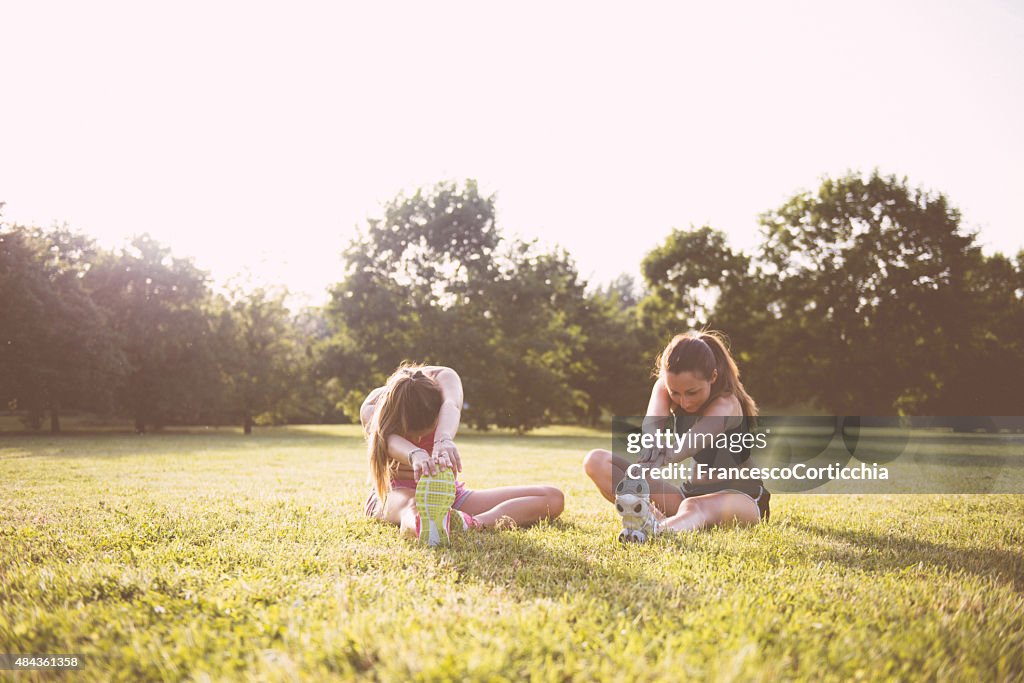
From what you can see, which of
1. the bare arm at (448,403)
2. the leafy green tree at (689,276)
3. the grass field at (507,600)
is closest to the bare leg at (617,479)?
the grass field at (507,600)

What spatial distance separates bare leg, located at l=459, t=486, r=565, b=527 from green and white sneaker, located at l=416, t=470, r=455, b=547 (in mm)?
745

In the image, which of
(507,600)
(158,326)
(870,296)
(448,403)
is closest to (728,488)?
(448,403)

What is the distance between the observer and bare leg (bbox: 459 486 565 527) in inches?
194

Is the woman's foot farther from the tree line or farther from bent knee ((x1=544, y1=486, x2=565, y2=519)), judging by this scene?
the tree line

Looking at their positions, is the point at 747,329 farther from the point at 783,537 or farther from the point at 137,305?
the point at 137,305

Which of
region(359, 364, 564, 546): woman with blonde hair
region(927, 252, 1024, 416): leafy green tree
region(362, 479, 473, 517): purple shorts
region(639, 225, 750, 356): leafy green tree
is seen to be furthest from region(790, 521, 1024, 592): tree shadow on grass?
region(639, 225, 750, 356): leafy green tree

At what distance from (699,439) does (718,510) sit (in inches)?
28.2

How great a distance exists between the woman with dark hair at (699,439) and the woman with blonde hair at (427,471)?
3.05 ft

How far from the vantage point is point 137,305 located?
1081 inches

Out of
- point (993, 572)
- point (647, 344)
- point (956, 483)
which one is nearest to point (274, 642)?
point (993, 572)

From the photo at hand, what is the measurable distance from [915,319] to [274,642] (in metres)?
27.6

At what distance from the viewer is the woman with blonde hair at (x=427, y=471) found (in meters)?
4.05

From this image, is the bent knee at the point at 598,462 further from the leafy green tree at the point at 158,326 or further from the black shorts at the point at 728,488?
the leafy green tree at the point at 158,326

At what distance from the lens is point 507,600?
286 centimetres
